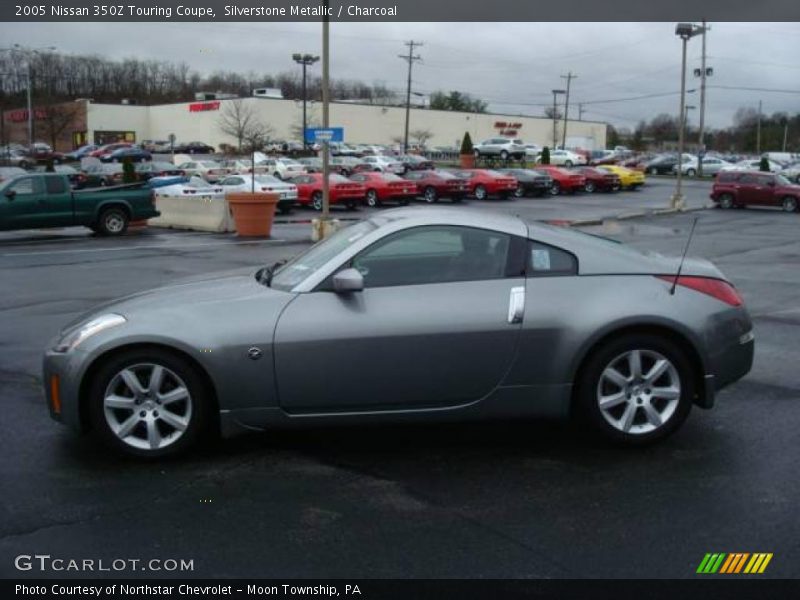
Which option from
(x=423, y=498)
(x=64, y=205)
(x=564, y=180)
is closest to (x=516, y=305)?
(x=423, y=498)

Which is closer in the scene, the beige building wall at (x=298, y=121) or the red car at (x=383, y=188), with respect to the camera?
the red car at (x=383, y=188)

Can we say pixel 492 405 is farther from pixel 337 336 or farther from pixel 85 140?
pixel 85 140

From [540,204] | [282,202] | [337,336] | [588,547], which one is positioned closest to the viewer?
[588,547]

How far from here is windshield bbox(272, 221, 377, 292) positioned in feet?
17.0

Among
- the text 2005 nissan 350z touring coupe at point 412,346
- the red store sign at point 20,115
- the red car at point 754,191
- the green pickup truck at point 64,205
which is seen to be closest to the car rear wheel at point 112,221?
the green pickup truck at point 64,205

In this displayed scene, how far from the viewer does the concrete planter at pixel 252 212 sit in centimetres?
2153

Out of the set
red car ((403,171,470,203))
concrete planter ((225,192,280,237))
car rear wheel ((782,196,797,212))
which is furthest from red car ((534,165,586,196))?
concrete planter ((225,192,280,237))

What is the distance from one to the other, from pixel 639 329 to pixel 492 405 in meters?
0.99

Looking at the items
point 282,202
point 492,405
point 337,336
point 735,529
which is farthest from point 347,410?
point 282,202

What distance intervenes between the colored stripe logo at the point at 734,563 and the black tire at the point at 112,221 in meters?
20.3

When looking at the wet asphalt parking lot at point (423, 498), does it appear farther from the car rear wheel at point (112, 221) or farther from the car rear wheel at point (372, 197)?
the car rear wheel at point (372, 197)

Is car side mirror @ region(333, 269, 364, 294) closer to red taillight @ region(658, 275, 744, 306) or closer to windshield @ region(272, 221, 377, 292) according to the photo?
windshield @ region(272, 221, 377, 292)

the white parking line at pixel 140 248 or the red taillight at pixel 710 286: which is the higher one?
the red taillight at pixel 710 286
